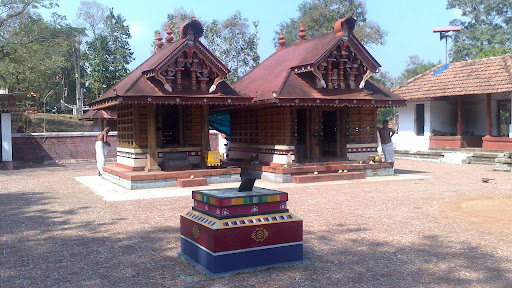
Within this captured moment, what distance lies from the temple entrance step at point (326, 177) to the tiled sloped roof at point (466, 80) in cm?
916

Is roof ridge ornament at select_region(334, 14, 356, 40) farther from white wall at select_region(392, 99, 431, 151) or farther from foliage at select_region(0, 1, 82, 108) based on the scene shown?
foliage at select_region(0, 1, 82, 108)

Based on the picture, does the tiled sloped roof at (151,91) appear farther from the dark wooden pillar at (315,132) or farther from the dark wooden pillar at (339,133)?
the dark wooden pillar at (339,133)

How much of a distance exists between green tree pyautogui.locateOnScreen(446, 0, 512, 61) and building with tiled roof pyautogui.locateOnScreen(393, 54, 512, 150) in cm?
2432

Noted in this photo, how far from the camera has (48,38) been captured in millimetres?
25766

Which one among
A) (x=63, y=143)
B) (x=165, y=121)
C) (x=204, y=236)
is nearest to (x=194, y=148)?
(x=165, y=121)

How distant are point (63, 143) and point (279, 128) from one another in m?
13.2

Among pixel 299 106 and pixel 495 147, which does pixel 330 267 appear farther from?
pixel 495 147

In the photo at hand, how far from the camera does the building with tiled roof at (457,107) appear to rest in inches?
829

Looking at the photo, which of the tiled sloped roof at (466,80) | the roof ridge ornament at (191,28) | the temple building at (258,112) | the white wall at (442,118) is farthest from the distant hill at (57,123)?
the tiled sloped roof at (466,80)

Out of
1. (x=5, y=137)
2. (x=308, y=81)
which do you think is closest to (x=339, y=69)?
(x=308, y=81)

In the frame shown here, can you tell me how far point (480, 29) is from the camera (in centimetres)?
4709

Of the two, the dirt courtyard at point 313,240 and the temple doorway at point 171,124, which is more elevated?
the temple doorway at point 171,124

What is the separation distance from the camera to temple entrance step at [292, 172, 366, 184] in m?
14.1

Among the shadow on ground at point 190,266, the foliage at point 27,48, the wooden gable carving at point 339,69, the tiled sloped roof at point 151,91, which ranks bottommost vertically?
the shadow on ground at point 190,266
